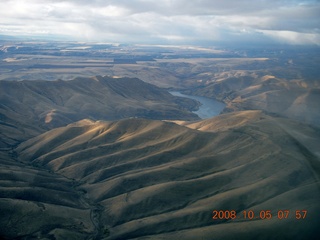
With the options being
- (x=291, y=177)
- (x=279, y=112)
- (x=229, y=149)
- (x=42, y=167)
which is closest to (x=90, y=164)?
(x=42, y=167)

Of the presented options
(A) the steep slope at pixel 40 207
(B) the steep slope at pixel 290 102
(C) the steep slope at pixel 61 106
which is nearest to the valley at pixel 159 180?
(A) the steep slope at pixel 40 207

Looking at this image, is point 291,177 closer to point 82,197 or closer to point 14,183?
point 82,197

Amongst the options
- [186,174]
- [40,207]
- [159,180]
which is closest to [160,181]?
[159,180]
